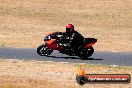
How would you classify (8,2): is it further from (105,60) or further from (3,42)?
(105,60)

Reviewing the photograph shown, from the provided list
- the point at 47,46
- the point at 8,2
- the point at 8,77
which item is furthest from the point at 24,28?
the point at 8,77

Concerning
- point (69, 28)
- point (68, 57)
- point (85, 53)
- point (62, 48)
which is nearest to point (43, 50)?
point (62, 48)

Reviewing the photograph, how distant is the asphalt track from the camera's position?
25375 millimetres

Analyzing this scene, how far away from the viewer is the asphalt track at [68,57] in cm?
2538

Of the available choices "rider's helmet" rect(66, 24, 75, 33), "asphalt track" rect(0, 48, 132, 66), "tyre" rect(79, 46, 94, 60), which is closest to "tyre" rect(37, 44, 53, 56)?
"asphalt track" rect(0, 48, 132, 66)

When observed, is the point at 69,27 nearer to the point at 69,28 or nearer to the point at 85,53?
the point at 69,28

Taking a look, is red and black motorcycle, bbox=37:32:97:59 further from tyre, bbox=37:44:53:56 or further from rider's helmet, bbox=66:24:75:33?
rider's helmet, bbox=66:24:75:33

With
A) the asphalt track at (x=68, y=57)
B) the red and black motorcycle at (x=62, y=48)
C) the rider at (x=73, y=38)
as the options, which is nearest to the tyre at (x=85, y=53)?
the red and black motorcycle at (x=62, y=48)

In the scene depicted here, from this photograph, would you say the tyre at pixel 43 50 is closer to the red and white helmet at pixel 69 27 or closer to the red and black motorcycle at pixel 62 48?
the red and black motorcycle at pixel 62 48

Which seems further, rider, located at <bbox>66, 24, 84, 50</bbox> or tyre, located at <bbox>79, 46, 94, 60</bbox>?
tyre, located at <bbox>79, 46, 94, 60</bbox>

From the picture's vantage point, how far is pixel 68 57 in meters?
26.3

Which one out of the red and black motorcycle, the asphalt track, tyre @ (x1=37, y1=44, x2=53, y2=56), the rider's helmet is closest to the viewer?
the asphalt track

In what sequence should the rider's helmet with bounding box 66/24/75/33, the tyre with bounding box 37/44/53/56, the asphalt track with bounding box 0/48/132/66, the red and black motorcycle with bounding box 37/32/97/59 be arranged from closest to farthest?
the asphalt track with bounding box 0/48/132/66, the rider's helmet with bounding box 66/24/75/33, the red and black motorcycle with bounding box 37/32/97/59, the tyre with bounding box 37/44/53/56

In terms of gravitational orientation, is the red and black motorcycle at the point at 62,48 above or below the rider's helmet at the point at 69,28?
below
